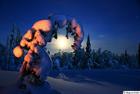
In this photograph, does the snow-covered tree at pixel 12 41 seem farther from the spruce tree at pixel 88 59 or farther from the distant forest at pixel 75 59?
the spruce tree at pixel 88 59

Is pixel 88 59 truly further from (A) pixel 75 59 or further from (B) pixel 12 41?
(B) pixel 12 41

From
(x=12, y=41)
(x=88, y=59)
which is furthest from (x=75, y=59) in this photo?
(x=12, y=41)

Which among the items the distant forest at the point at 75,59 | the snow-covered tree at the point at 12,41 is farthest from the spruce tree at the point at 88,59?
the snow-covered tree at the point at 12,41

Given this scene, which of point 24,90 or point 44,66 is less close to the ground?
point 44,66

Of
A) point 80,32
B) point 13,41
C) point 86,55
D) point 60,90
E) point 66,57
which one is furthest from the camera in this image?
point 66,57

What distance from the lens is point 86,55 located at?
166ft

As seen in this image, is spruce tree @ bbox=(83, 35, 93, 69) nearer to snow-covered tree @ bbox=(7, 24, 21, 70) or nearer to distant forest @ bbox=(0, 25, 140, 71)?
distant forest @ bbox=(0, 25, 140, 71)

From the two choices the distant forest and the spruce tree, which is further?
the spruce tree

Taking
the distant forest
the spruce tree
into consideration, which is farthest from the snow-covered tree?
the spruce tree

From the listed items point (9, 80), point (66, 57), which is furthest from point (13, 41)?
point (9, 80)

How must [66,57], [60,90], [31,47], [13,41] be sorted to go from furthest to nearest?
[66,57] < [13,41] < [60,90] < [31,47]

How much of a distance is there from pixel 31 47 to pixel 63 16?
6.31 feet

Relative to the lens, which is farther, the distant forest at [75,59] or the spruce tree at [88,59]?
the spruce tree at [88,59]

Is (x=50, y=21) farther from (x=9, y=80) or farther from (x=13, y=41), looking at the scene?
(x=13, y=41)
